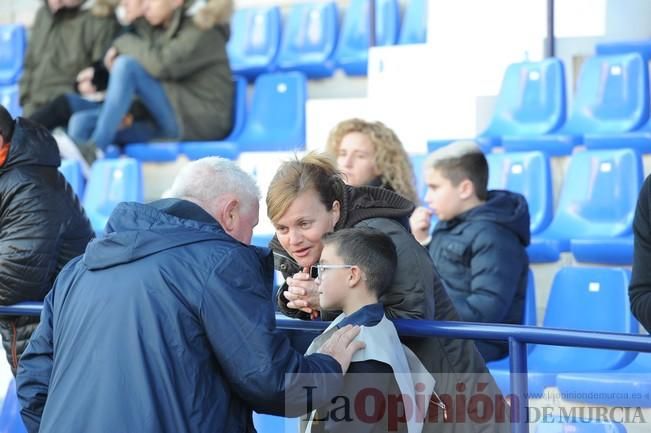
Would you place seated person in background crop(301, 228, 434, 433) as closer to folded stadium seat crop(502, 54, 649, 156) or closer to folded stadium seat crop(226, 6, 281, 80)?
folded stadium seat crop(502, 54, 649, 156)

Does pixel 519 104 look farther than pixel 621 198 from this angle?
Yes

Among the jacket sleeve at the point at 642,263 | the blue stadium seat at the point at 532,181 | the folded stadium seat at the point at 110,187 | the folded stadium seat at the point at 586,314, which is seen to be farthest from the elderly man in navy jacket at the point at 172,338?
the folded stadium seat at the point at 110,187

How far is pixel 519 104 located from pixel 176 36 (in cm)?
244

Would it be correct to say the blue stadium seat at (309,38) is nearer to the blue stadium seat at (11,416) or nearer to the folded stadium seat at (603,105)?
the folded stadium seat at (603,105)

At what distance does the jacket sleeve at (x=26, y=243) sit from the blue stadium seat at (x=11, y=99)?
543cm

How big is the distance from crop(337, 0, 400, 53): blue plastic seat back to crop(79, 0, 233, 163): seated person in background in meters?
0.96

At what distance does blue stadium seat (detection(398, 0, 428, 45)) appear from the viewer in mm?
8047

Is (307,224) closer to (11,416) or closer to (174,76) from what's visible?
(11,416)

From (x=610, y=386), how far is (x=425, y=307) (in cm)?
144

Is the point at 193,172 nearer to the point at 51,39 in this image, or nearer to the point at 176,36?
the point at 176,36

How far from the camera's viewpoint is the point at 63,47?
8812mm

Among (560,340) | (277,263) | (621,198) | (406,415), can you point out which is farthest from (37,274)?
(621,198)

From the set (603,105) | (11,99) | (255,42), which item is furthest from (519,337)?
(11,99)

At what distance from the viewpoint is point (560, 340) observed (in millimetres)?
2723
